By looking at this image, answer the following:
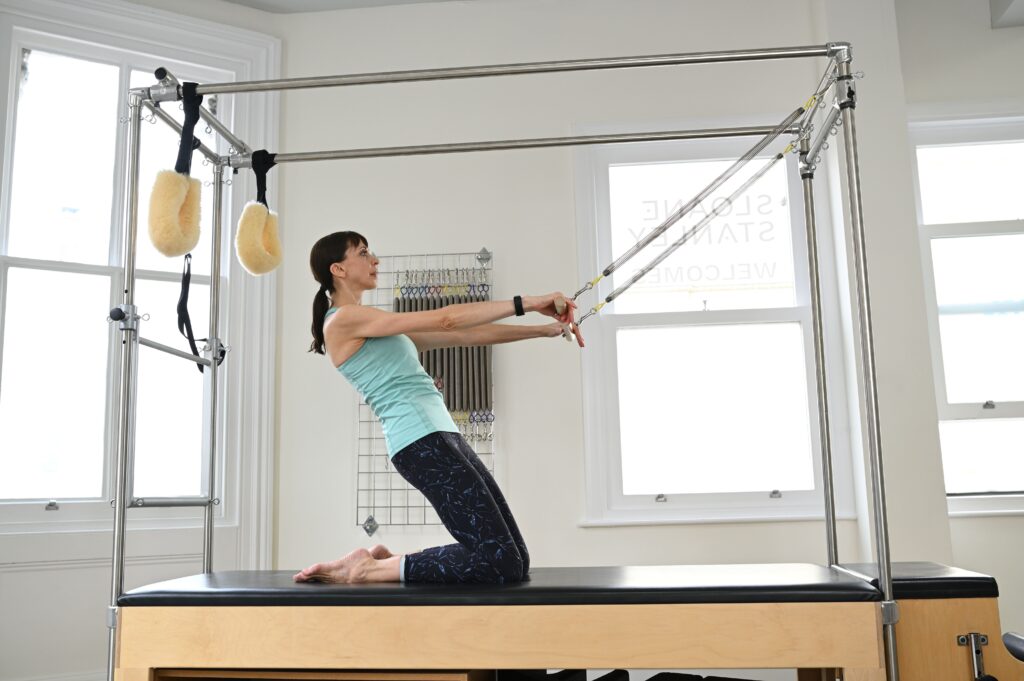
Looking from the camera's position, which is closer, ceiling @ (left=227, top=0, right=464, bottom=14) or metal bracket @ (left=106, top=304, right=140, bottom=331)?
metal bracket @ (left=106, top=304, right=140, bottom=331)

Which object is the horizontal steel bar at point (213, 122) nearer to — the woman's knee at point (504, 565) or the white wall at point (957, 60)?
the woman's knee at point (504, 565)

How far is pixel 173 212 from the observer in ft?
7.91

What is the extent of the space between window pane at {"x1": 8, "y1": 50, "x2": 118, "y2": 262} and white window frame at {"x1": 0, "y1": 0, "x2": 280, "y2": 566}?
47 millimetres

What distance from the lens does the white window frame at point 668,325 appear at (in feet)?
12.6

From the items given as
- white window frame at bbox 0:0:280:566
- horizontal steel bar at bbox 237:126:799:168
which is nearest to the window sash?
horizontal steel bar at bbox 237:126:799:168

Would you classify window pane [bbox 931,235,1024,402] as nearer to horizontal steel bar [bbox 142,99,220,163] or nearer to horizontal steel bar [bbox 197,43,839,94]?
horizontal steel bar [bbox 197,43,839,94]

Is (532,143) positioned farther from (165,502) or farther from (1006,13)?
(1006,13)

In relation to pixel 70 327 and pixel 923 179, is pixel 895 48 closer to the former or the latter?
pixel 923 179

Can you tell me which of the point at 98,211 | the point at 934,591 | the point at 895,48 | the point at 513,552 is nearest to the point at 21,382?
the point at 98,211

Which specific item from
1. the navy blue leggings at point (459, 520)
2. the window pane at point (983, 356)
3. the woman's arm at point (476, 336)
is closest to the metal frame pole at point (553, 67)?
the woman's arm at point (476, 336)

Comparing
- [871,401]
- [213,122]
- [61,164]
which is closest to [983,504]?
[871,401]

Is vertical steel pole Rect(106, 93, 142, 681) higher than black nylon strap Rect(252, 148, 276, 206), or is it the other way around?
black nylon strap Rect(252, 148, 276, 206)

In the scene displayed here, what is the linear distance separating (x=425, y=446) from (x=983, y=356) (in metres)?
2.82

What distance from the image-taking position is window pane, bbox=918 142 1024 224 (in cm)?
409
